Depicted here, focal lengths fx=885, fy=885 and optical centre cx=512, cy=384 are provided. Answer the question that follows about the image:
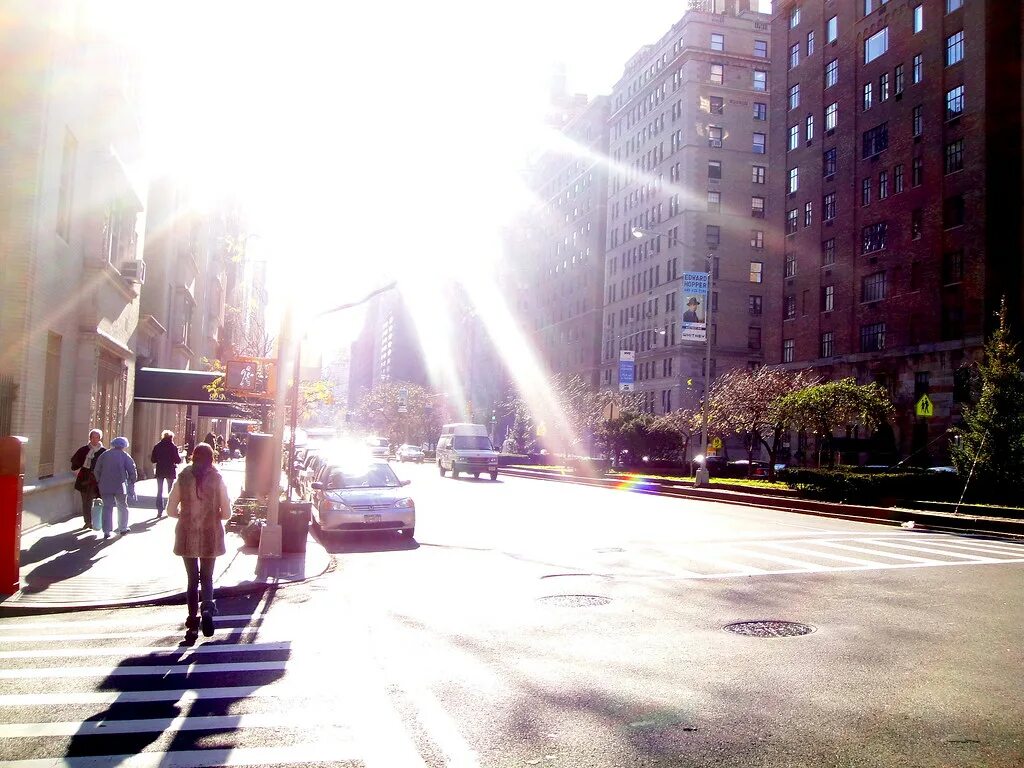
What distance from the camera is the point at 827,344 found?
59438mm

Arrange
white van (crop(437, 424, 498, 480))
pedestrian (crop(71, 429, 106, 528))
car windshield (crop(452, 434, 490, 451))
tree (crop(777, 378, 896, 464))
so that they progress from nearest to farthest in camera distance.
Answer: pedestrian (crop(71, 429, 106, 528)), tree (crop(777, 378, 896, 464)), white van (crop(437, 424, 498, 480)), car windshield (crop(452, 434, 490, 451))

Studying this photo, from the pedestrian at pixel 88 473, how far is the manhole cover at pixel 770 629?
40.7ft

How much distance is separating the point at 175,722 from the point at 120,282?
805 inches

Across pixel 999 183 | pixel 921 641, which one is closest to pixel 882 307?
pixel 999 183

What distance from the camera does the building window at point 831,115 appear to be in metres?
60.1

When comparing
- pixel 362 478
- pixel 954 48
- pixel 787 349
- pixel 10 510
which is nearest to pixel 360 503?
pixel 362 478

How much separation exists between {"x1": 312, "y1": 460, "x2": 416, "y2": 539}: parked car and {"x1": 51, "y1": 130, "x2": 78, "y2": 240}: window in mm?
7889

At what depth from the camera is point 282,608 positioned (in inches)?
412

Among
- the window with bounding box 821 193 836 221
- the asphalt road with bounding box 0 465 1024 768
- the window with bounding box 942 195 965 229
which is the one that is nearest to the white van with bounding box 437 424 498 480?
the window with bounding box 942 195 965 229

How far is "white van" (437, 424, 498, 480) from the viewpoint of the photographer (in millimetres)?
44500

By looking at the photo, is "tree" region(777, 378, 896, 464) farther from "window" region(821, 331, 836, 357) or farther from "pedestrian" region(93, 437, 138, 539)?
"pedestrian" region(93, 437, 138, 539)

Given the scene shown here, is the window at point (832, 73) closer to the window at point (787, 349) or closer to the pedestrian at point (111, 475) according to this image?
the window at point (787, 349)

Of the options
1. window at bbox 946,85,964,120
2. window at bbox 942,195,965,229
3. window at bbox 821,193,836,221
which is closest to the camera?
window at bbox 942,195,965,229

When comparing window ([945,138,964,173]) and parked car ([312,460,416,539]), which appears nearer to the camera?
parked car ([312,460,416,539])
